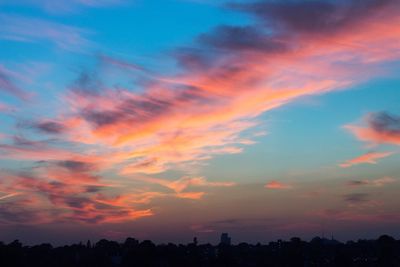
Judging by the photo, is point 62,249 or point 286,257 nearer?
point 286,257

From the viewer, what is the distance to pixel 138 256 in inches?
5399

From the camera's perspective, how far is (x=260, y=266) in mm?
145500

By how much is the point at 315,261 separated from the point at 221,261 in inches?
1553

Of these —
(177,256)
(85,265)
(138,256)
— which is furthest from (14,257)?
(177,256)

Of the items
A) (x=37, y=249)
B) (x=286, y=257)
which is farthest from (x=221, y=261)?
(x=37, y=249)

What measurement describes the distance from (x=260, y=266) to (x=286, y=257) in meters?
10.8

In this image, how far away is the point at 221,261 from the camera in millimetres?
119938

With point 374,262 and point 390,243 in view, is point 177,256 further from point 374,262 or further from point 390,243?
point 390,243

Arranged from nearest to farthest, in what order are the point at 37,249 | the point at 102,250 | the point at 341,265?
the point at 341,265 → the point at 37,249 → the point at 102,250

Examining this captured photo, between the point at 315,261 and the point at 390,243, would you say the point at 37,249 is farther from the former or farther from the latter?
the point at 390,243

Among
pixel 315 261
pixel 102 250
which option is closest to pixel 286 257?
pixel 315 261

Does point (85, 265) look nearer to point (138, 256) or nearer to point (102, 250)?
point (138, 256)

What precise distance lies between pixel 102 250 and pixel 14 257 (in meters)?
65.8

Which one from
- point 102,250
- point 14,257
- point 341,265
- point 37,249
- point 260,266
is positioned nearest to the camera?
point 14,257
